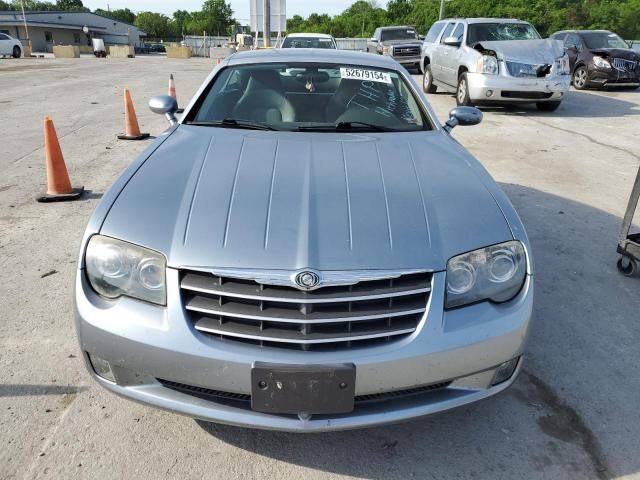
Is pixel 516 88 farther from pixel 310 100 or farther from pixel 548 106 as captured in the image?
pixel 310 100

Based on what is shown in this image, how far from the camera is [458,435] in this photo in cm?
220

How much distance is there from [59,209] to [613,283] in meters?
4.68

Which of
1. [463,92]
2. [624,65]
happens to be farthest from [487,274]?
[624,65]

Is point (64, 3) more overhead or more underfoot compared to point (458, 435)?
more overhead

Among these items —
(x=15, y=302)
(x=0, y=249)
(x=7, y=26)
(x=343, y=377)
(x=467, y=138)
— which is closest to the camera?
(x=343, y=377)

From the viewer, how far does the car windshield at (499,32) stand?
10.5 meters

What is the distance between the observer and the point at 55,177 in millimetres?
4941

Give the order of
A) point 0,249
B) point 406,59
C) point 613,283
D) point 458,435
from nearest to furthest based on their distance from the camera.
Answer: point 458,435 → point 613,283 → point 0,249 → point 406,59

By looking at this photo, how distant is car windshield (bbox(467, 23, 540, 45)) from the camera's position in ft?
34.4

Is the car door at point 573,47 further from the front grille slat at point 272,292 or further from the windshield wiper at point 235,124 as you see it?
the front grille slat at point 272,292

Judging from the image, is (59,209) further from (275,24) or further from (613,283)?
(275,24)

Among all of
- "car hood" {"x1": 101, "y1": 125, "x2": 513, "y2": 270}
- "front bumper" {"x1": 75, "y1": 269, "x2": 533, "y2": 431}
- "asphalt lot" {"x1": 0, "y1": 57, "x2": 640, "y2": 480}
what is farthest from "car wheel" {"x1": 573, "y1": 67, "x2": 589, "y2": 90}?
"front bumper" {"x1": 75, "y1": 269, "x2": 533, "y2": 431}

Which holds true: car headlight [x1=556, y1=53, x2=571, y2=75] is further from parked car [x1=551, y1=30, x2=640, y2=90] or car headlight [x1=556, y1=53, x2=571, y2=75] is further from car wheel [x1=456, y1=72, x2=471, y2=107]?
parked car [x1=551, y1=30, x2=640, y2=90]

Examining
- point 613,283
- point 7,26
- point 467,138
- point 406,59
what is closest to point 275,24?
point 406,59
